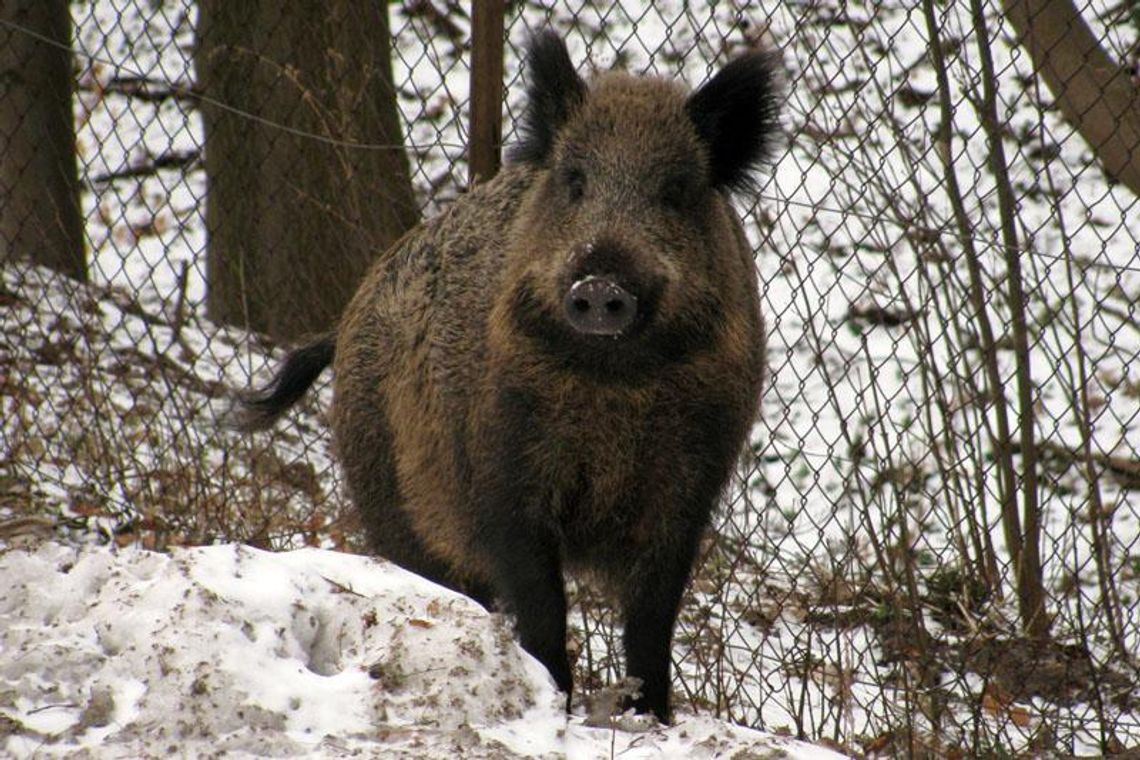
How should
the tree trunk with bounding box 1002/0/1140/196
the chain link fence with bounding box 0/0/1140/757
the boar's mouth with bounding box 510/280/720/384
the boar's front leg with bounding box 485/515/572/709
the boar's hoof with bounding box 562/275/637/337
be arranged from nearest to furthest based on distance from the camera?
the boar's hoof with bounding box 562/275/637/337, the boar's mouth with bounding box 510/280/720/384, the boar's front leg with bounding box 485/515/572/709, the chain link fence with bounding box 0/0/1140/757, the tree trunk with bounding box 1002/0/1140/196

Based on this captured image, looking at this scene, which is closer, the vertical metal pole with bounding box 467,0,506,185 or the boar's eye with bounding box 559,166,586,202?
the boar's eye with bounding box 559,166,586,202

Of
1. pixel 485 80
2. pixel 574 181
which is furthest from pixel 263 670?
pixel 485 80

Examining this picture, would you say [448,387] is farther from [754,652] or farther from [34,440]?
[34,440]

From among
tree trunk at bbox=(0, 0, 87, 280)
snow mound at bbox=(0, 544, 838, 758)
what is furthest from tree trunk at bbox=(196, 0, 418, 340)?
snow mound at bbox=(0, 544, 838, 758)

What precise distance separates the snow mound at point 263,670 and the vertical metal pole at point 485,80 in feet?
6.73

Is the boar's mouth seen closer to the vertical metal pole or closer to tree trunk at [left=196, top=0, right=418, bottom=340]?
the vertical metal pole

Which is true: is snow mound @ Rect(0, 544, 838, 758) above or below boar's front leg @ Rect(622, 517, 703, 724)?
below

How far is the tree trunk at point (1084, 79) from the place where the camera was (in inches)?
188

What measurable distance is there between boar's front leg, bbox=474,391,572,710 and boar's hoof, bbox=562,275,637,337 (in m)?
0.54

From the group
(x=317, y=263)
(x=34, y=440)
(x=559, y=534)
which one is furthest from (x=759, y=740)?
(x=317, y=263)

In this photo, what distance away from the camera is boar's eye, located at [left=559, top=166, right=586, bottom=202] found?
409 cm

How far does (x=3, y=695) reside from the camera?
288 cm

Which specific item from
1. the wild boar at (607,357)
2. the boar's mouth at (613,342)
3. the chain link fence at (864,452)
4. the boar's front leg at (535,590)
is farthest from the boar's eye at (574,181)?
the boar's front leg at (535,590)

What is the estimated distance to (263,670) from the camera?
2.99m
